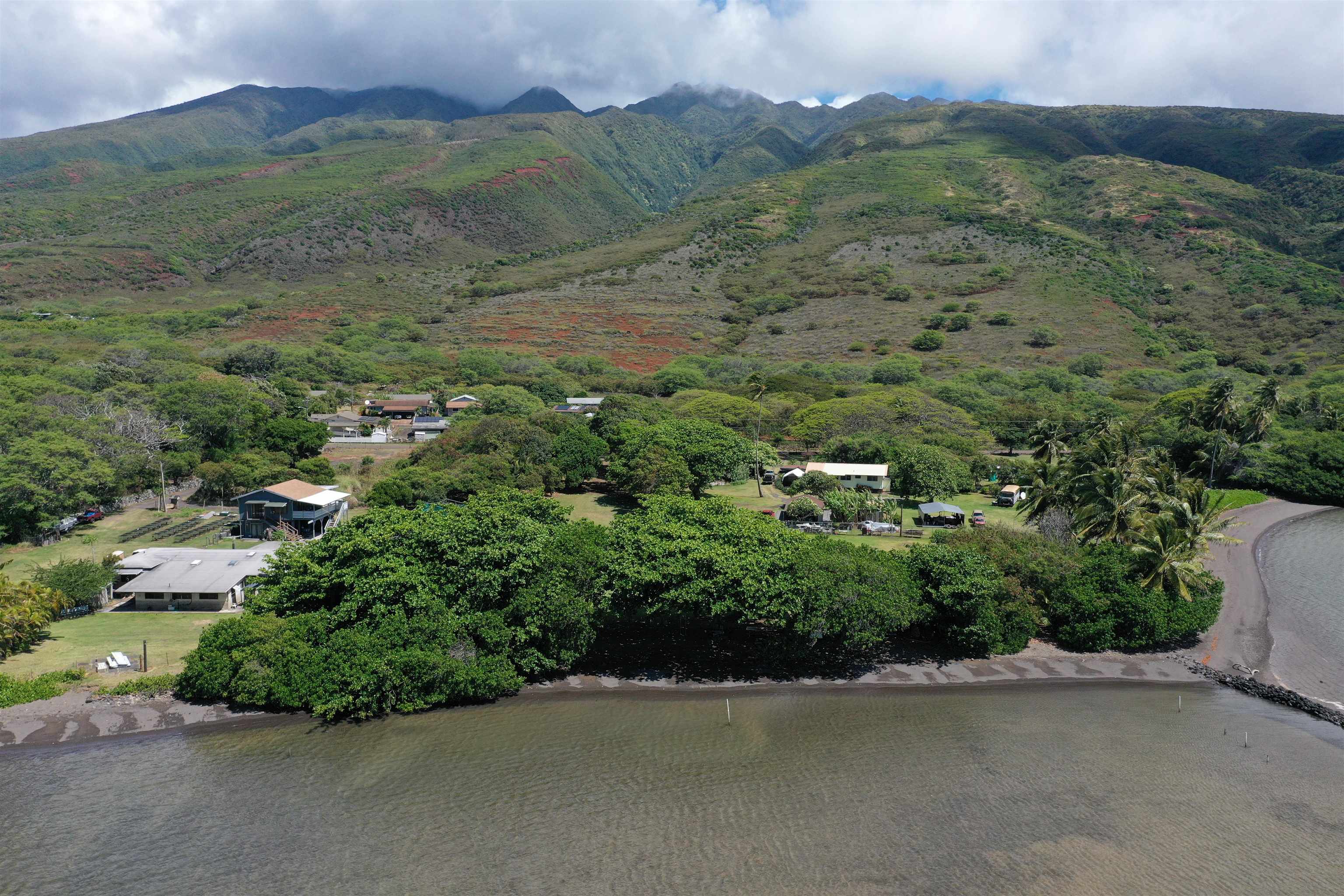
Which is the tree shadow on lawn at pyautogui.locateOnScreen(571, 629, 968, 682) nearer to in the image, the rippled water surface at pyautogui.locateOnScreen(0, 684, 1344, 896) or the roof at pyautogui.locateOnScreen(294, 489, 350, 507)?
the rippled water surface at pyautogui.locateOnScreen(0, 684, 1344, 896)

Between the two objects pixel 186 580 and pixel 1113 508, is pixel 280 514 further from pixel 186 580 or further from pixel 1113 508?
pixel 1113 508

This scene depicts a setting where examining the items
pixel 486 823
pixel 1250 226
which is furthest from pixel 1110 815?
pixel 1250 226

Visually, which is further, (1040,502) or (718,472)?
(718,472)

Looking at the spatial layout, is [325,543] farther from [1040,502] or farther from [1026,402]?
[1026,402]

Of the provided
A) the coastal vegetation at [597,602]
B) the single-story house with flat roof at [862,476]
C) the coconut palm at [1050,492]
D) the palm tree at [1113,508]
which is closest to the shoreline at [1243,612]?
the coastal vegetation at [597,602]

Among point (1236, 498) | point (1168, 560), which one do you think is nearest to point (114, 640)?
point (1168, 560)

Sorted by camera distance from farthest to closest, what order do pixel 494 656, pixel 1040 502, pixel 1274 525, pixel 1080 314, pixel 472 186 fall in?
pixel 472 186 → pixel 1080 314 → pixel 1274 525 → pixel 1040 502 → pixel 494 656

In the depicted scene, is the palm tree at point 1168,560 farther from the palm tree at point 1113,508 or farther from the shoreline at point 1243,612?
the shoreline at point 1243,612
